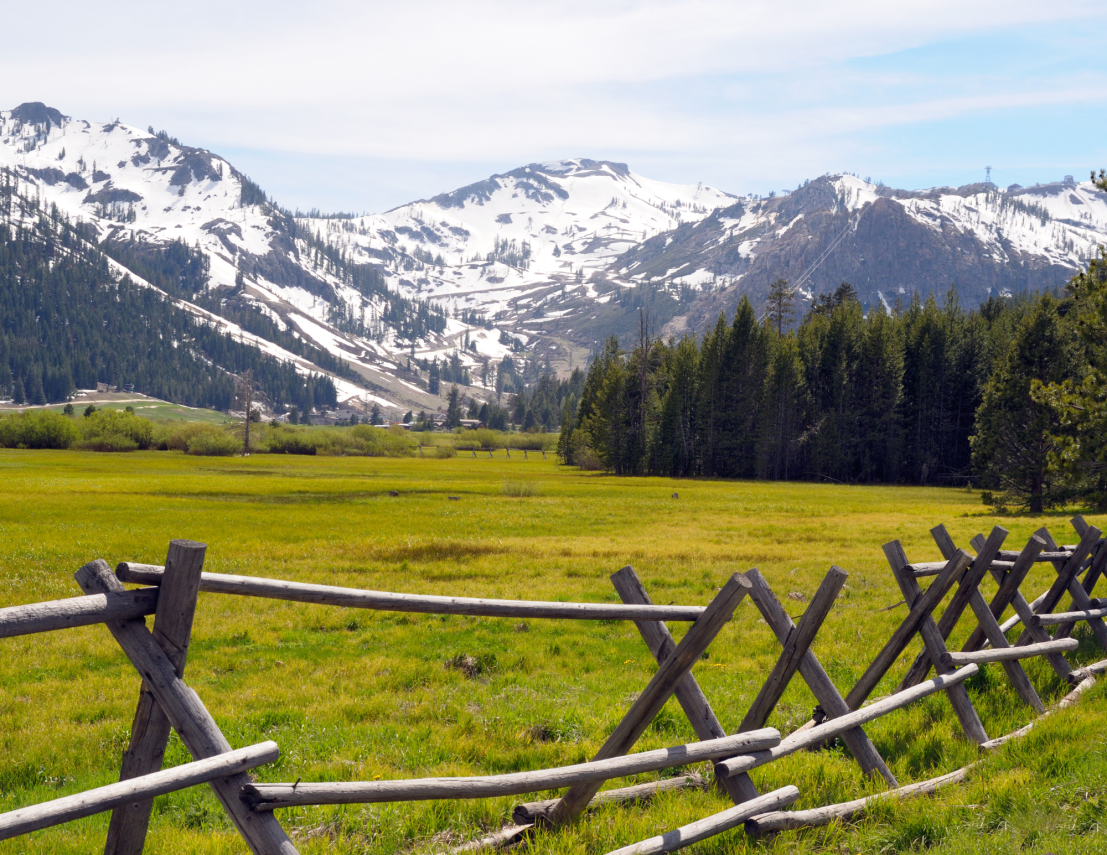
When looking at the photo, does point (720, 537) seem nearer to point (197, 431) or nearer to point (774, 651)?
point (774, 651)

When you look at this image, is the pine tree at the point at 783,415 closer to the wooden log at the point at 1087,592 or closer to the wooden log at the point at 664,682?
the wooden log at the point at 1087,592

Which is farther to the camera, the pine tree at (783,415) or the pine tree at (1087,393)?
the pine tree at (783,415)

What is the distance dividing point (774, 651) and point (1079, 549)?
4994mm

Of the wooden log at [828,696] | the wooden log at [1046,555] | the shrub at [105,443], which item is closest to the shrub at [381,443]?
the shrub at [105,443]

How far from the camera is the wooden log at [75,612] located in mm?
3434

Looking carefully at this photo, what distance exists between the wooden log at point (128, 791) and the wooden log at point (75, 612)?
751 mm

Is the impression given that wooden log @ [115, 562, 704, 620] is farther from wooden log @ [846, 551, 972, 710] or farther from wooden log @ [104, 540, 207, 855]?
wooden log @ [846, 551, 972, 710]

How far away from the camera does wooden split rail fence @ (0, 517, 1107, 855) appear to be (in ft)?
12.5

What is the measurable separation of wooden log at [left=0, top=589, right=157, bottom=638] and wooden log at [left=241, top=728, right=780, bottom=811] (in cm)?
112

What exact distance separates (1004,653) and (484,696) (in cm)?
651

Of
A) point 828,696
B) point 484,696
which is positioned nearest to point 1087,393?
point 828,696

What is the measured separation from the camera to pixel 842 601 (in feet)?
59.2

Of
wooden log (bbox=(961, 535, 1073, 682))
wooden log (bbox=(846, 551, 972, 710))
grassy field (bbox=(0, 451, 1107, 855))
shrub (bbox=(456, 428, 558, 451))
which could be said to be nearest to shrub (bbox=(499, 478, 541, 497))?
grassy field (bbox=(0, 451, 1107, 855))

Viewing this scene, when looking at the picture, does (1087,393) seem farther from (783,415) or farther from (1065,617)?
(783,415)
